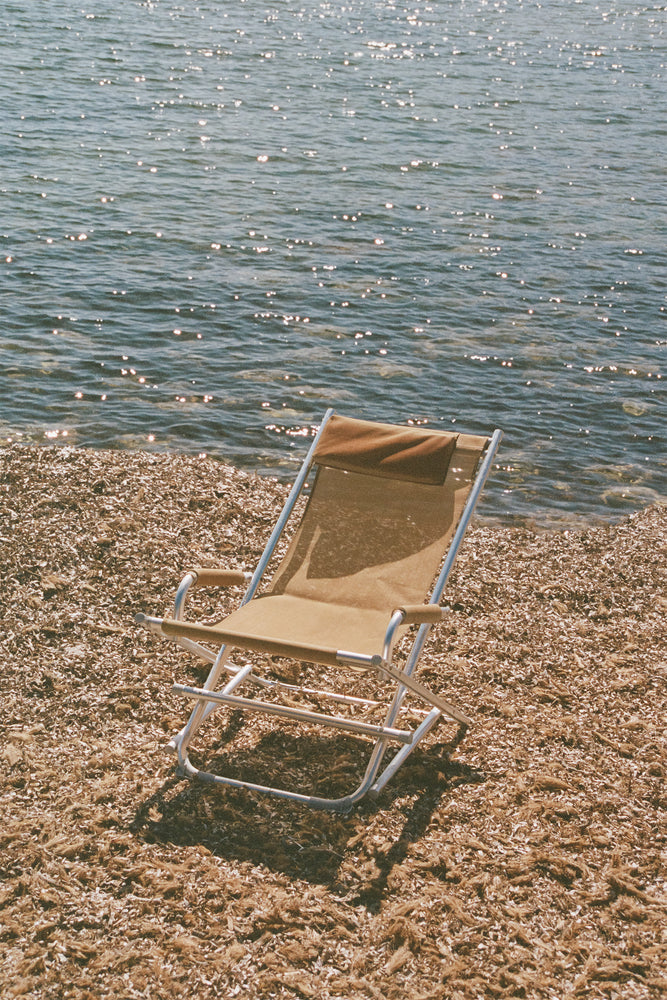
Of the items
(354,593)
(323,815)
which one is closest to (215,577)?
(354,593)

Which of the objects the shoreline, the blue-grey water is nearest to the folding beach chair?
the shoreline

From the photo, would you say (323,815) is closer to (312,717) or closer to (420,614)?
(312,717)

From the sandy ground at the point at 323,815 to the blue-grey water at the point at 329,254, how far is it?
1992 mm

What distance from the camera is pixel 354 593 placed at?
465cm

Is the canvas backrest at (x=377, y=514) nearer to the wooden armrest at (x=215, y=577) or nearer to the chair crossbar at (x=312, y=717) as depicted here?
the wooden armrest at (x=215, y=577)

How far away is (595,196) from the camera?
1469 centimetres

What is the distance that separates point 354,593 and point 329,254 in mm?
8004

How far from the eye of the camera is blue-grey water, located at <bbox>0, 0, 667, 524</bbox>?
843 cm

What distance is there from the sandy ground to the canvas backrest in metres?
0.59

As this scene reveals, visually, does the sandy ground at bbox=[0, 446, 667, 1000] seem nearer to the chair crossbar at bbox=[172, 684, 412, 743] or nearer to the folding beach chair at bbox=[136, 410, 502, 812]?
the folding beach chair at bbox=[136, 410, 502, 812]

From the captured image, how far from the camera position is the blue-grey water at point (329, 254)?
8430mm

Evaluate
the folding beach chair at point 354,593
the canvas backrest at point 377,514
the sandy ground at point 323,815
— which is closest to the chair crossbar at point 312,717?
the folding beach chair at point 354,593

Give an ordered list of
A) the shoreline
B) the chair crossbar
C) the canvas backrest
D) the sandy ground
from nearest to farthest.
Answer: the sandy ground → the chair crossbar → the canvas backrest → the shoreline

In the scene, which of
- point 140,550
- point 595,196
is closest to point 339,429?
point 140,550
